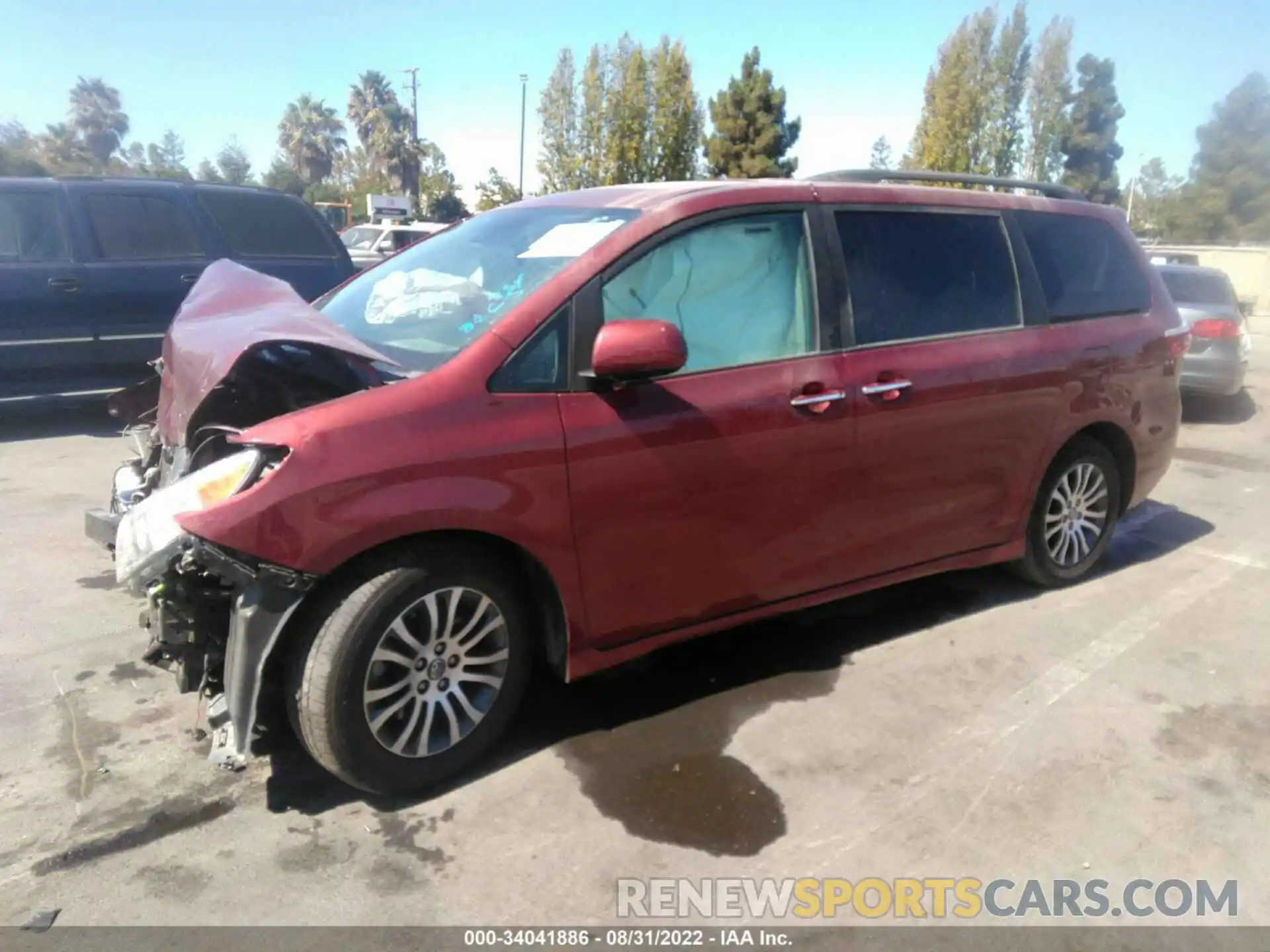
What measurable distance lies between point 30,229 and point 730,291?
6.38 metres

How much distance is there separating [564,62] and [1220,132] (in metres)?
42.9

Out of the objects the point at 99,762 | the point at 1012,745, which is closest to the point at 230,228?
the point at 99,762

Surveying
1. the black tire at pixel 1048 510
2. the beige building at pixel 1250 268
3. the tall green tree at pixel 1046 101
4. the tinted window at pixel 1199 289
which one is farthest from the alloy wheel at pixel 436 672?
the tall green tree at pixel 1046 101

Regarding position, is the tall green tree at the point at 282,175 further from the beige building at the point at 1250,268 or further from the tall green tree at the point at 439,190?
the beige building at the point at 1250,268

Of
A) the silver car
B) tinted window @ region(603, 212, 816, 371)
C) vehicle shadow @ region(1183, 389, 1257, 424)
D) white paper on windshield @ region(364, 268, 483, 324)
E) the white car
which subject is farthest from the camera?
the white car

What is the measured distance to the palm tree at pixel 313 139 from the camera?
66.9 metres

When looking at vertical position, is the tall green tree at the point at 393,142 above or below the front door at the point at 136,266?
above

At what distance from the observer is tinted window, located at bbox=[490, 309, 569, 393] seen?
294cm

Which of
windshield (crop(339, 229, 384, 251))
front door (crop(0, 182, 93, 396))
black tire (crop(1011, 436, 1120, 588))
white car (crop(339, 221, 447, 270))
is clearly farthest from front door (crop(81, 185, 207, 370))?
windshield (crop(339, 229, 384, 251))

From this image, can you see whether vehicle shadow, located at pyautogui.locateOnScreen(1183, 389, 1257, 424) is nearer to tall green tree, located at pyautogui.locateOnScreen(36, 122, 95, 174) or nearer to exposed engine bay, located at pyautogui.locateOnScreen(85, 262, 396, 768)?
exposed engine bay, located at pyautogui.locateOnScreen(85, 262, 396, 768)

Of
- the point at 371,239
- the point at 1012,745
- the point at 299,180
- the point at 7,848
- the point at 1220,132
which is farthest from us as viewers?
the point at 299,180

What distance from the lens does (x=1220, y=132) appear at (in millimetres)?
54500

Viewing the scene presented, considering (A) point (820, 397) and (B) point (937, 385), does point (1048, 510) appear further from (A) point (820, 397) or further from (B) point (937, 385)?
(A) point (820, 397)

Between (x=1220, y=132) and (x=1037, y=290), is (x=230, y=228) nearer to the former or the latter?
(x=1037, y=290)
